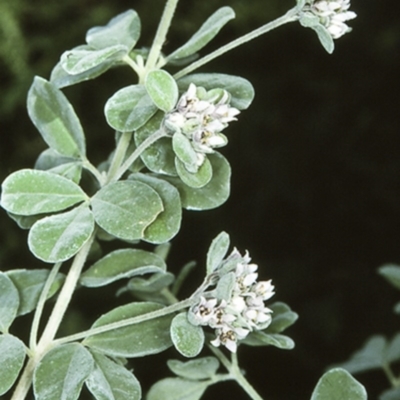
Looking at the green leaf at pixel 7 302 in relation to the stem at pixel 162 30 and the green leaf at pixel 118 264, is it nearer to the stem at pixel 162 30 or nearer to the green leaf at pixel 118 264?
the green leaf at pixel 118 264

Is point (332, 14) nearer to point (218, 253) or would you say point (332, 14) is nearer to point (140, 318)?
point (218, 253)

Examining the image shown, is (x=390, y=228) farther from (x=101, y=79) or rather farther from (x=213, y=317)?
(x=213, y=317)

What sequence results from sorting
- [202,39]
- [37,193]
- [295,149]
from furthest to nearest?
1. [295,149]
2. [202,39]
3. [37,193]

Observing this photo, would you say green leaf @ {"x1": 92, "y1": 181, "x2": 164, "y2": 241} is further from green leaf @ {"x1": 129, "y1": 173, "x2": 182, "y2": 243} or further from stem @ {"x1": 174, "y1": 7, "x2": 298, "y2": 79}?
stem @ {"x1": 174, "y1": 7, "x2": 298, "y2": 79}

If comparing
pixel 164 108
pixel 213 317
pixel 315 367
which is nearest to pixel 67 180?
pixel 164 108

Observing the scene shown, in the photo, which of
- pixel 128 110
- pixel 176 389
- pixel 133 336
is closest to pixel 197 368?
pixel 176 389
